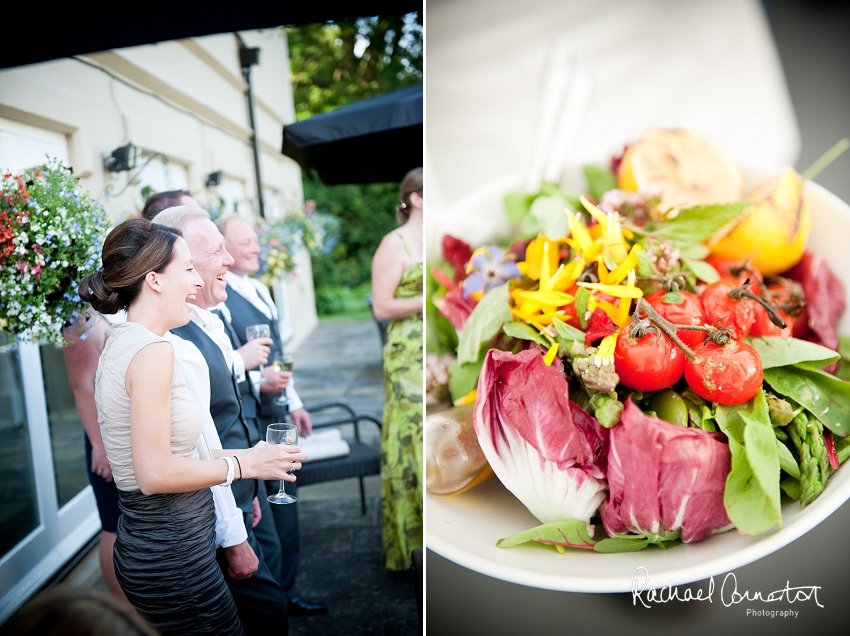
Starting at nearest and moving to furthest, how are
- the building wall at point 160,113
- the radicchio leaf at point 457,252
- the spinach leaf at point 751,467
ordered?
1. the spinach leaf at point 751,467
2. the radicchio leaf at point 457,252
3. the building wall at point 160,113

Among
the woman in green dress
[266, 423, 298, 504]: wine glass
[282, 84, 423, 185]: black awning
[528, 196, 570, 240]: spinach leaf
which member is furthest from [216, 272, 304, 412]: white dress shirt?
[282, 84, 423, 185]: black awning

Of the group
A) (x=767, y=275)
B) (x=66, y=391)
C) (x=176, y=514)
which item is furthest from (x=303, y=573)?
(x=767, y=275)

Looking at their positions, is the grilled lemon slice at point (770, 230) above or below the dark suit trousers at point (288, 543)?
above

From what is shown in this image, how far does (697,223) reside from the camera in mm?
1075

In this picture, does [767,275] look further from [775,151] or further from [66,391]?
[66,391]

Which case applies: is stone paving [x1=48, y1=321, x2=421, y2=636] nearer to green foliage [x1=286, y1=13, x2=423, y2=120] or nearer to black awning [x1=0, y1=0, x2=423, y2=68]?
black awning [x1=0, y1=0, x2=423, y2=68]

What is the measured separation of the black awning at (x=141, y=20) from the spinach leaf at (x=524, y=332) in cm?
83

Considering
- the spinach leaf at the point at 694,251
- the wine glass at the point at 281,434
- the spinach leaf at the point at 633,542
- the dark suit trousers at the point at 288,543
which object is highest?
the spinach leaf at the point at 694,251

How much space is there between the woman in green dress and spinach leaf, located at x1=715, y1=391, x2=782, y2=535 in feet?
4.64

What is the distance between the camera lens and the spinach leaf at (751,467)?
794 mm

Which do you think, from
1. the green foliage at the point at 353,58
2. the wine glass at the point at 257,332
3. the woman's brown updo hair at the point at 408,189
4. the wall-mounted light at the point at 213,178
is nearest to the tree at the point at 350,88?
the green foliage at the point at 353,58

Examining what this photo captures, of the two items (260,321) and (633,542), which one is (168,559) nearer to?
(260,321)

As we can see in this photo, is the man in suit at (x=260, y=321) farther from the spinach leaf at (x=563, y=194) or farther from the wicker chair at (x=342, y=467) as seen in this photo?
the spinach leaf at (x=563, y=194)

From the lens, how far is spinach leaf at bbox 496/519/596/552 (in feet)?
2.98
